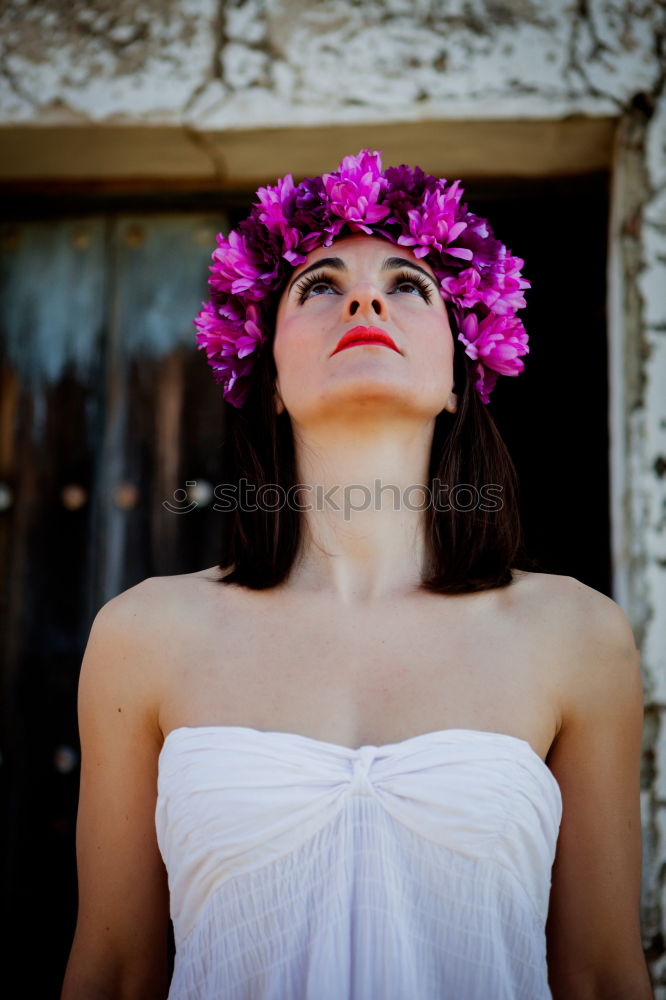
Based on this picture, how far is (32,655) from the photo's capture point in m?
2.69

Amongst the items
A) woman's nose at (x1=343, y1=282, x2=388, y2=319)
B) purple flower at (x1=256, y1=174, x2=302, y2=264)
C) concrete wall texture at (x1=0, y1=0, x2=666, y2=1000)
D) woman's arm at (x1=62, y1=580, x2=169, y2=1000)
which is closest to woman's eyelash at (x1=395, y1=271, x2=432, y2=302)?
woman's nose at (x1=343, y1=282, x2=388, y2=319)

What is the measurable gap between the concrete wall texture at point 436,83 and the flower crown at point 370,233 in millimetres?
399

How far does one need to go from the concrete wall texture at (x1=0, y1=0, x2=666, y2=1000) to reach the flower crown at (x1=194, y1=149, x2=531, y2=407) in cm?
40

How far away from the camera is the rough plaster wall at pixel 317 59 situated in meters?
2.37

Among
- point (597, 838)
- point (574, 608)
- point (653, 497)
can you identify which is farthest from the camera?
point (653, 497)

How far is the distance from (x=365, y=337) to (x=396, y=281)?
0.22m

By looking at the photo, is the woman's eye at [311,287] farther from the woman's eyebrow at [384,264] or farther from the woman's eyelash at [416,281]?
the woman's eyelash at [416,281]

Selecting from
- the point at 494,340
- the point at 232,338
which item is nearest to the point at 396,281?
the point at 494,340

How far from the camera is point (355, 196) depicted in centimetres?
197

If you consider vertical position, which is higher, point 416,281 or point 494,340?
point 416,281

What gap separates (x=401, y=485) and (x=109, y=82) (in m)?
1.41

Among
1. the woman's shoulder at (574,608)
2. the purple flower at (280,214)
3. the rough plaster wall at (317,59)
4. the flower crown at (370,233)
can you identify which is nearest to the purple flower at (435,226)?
the flower crown at (370,233)

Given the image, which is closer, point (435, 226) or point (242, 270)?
point (435, 226)

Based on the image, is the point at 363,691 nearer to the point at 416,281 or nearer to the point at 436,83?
the point at 416,281
